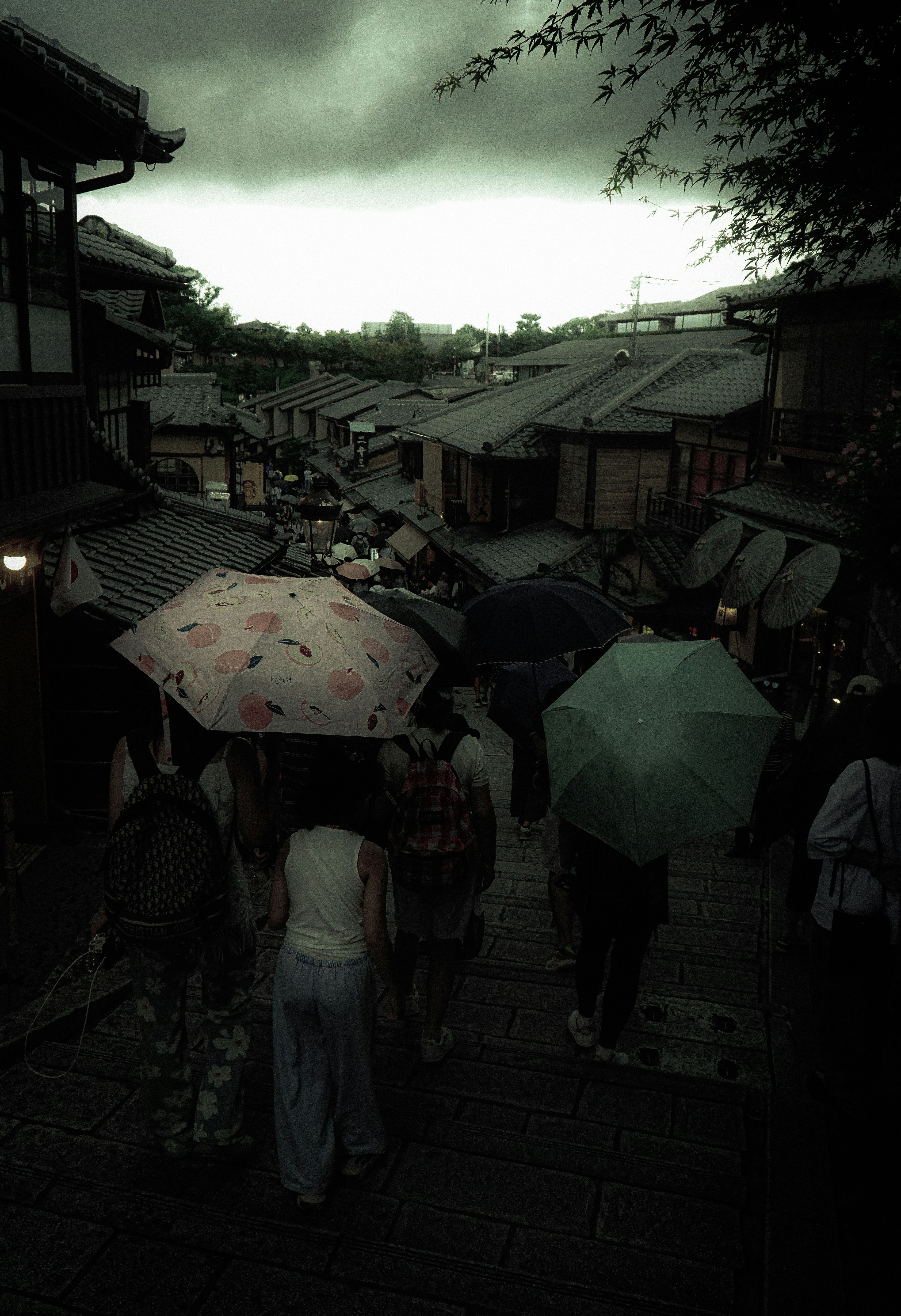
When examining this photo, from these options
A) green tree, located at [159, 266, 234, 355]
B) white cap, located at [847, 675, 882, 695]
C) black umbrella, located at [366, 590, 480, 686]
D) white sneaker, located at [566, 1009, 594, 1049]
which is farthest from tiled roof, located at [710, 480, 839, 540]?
green tree, located at [159, 266, 234, 355]

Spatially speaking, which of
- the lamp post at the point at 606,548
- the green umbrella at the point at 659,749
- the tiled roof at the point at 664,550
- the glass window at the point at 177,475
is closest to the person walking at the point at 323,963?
the green umbrella at the point at 659,749

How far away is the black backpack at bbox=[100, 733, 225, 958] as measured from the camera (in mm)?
3828

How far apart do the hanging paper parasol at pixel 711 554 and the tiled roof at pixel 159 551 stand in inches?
274

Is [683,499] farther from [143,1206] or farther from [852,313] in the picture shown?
[143,1206]

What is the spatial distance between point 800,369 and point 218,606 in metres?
14.7

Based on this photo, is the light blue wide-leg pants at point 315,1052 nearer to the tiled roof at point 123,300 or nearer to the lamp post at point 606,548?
the tiled roof at point 123,300

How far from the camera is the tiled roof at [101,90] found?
623 cm

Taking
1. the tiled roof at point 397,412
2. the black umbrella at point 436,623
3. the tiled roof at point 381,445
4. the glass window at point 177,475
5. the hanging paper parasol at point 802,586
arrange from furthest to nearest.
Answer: the tiled roof at point 397,412 < the tiled roof at point 381,445 < the glass window at point 177,475 < the hanging paper parasol at point 802,586 < the black umbrella at point 436,623

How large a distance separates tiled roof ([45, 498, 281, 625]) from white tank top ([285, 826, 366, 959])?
18.6 ft

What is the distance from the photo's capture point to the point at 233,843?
4164 mm

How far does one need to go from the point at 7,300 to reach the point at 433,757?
5.86m

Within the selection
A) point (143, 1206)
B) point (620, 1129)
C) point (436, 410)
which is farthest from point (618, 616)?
point (436, 410)

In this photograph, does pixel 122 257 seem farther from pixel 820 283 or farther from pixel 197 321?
pixel 197 321

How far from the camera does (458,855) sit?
4680mm
